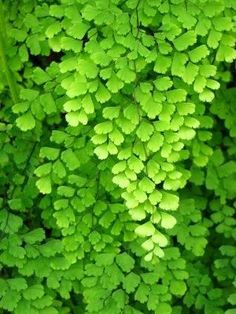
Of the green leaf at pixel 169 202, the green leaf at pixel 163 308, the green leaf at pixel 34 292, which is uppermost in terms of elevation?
the green leaf at pixel 169 202

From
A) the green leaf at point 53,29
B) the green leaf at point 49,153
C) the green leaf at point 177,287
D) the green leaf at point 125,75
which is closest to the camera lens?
the green leaf at point 125,75

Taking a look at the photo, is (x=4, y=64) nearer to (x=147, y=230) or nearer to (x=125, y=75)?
(x=125, y=75)

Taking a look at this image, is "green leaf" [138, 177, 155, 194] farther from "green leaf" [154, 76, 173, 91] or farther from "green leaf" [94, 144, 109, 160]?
"green leaf" [154, 76, 173, 91]

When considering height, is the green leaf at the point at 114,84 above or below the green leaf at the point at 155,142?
above

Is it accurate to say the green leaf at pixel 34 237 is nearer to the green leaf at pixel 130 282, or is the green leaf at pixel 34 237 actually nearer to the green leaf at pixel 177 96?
the green leaf at pixel 130 282

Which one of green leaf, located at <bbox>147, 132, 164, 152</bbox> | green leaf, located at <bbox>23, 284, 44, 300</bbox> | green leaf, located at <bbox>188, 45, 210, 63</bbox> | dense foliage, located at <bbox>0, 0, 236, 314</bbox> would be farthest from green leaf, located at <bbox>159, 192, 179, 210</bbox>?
green leaf, located at <bbox>23, 284, 44, 300</bbox>

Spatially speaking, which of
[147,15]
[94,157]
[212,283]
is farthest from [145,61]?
[212,283]

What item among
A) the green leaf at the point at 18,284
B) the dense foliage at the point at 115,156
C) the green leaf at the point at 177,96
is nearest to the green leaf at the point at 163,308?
the dense foliage at the point at 115,156

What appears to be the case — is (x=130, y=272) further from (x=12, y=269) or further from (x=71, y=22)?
(x=71, y=22)
